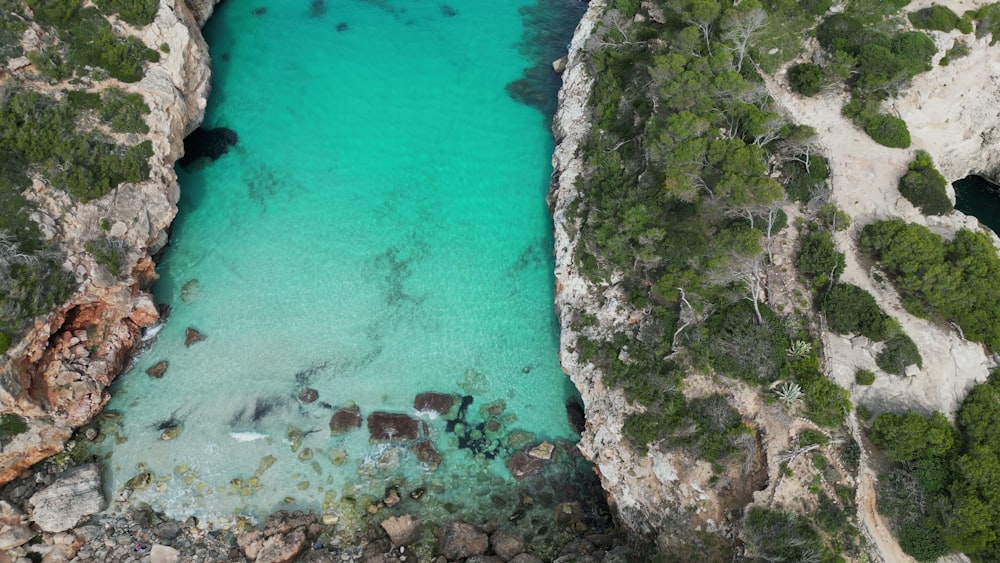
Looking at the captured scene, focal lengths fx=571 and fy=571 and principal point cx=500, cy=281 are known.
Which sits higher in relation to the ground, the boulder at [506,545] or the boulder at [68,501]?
the boulder at [68,501]

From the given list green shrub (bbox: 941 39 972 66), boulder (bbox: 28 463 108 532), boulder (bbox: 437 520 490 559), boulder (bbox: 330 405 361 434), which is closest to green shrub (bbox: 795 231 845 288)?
green shrub (bbox: 941 39 972 66)

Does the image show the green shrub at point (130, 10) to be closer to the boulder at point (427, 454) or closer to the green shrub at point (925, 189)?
the boulder at point (427, 454)

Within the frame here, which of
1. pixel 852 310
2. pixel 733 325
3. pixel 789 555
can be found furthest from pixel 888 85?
pixel 789 555

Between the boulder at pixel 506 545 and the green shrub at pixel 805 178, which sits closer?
the boulder at pixel 506 545

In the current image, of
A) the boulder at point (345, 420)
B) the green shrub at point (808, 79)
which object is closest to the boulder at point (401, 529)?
the boulder at point (345, 420)

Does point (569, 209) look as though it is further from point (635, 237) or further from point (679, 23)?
point (679, 23)

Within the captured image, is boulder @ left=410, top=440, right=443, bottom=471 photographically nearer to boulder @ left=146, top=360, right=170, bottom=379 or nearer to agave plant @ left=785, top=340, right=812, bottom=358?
boulder @ left=146, top=360, right=170, bottom=379
